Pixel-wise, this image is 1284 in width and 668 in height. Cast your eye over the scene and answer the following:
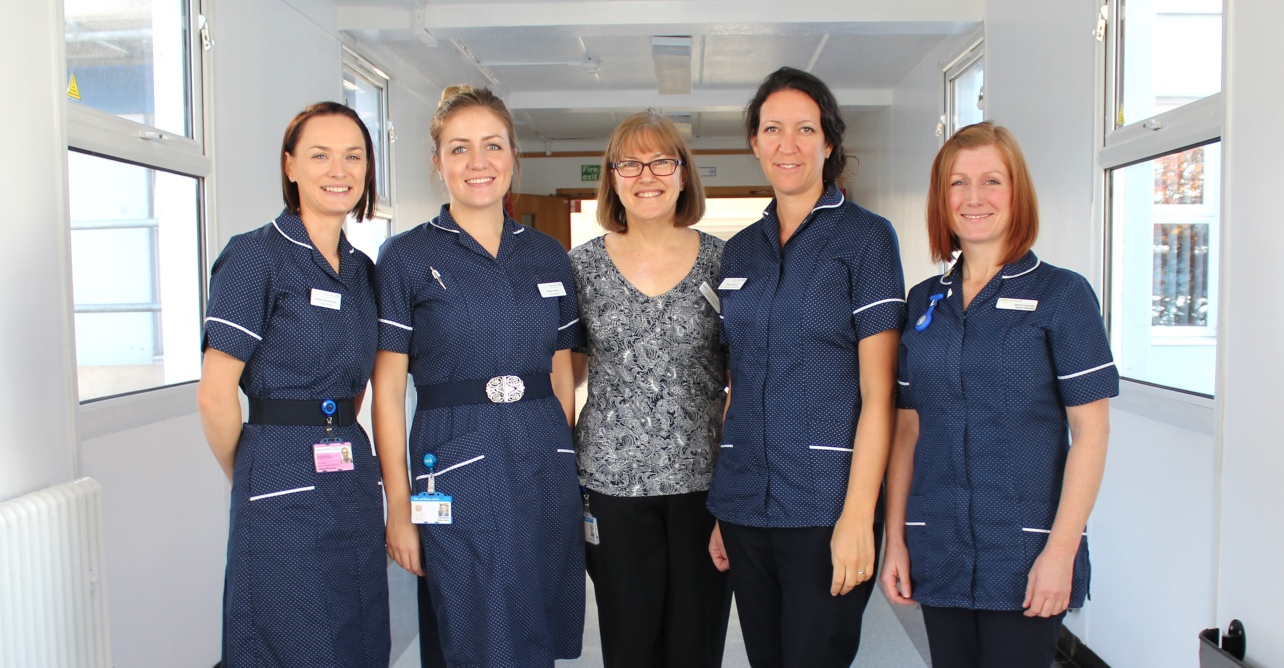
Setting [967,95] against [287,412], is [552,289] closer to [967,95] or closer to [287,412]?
[287,412]

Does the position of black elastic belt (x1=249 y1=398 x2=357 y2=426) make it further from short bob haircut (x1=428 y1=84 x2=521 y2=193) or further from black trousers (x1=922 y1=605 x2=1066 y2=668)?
black trousers (x1=922 y1=605 x2=1066 y2=668)

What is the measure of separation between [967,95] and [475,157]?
445 centimetres

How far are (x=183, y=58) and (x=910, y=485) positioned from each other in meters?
2.96

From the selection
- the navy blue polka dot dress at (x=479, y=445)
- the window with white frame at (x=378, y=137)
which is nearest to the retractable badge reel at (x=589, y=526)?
the navy blue polka dot dress at (x=479, y=445)

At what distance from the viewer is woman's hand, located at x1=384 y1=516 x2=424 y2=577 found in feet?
6.69

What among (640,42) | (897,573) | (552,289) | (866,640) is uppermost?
(640,42)

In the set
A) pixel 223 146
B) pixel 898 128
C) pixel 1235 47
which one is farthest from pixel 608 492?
pixel 898 128

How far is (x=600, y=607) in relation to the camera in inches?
88.7

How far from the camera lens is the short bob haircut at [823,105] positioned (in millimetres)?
1963

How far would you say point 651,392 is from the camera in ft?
7.00

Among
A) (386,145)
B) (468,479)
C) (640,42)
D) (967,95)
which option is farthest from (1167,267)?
(386,145)

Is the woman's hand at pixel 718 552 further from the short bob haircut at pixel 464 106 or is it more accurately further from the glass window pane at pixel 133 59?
the glass window pane at pixel 133 59

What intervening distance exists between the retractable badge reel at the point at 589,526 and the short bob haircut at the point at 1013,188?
3.30 ft

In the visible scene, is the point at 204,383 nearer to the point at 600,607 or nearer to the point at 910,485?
the point at 600,607
